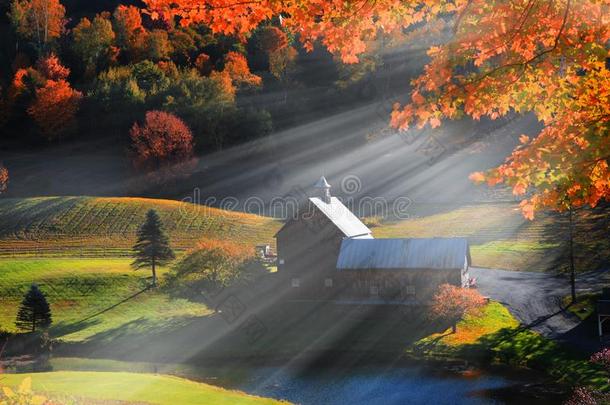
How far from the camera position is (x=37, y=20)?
143m

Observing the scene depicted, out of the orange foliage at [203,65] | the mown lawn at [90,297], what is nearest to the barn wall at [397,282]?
the mown lawn at [90,297]

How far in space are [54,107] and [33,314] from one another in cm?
7284

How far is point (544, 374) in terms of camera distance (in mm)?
33938

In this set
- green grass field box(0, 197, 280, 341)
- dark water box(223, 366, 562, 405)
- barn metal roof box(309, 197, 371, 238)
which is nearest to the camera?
dark water box(223, 366, 562, 405)

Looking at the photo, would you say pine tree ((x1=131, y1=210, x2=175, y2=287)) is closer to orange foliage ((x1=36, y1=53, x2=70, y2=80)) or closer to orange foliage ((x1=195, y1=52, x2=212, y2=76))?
orange foliage ((x1=36, y1=53, x2=70, y2=80))

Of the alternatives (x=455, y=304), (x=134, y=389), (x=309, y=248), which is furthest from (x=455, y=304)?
(x=134, y=389)

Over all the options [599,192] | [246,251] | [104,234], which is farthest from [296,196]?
[599,192]

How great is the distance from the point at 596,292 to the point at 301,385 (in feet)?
77.5

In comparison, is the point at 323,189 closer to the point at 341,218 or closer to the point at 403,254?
the point at 341,218

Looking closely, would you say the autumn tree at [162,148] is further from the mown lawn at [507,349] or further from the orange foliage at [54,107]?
the mown lawn at [507,349]

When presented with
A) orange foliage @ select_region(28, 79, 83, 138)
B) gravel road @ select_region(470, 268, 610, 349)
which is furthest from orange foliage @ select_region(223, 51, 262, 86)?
gravel road @ select_region(470, 268, 610, 349)

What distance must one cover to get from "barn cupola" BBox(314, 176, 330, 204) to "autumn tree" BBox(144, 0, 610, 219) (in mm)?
38233

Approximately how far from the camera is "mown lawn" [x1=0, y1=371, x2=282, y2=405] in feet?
89.5

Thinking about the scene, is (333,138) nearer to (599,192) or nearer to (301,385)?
(301,385)
